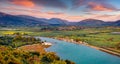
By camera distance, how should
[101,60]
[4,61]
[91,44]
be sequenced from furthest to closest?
1. [91,44]
2. [101,60]
3. [4,61]

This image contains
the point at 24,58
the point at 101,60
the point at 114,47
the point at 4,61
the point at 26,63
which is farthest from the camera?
the point at 114,47

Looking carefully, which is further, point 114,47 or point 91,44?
point 91,44

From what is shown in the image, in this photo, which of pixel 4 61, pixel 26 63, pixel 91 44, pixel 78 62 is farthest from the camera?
pixel 91 44

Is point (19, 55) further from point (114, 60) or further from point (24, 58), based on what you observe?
point (114, 60)

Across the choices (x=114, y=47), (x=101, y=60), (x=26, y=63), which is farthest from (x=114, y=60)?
(x=26, y=63)

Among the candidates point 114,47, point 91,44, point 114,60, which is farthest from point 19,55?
point 91,44

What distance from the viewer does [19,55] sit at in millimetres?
24781

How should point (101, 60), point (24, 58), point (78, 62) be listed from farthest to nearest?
point (101, 60), point (78, 62), point (24, 58)

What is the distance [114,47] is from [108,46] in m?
1.85

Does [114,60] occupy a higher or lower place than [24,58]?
lower

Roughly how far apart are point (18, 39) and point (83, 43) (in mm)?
15528

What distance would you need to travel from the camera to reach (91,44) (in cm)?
5397

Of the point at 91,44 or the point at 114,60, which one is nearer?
the point at 114,60

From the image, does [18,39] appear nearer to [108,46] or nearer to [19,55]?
[108,46]
